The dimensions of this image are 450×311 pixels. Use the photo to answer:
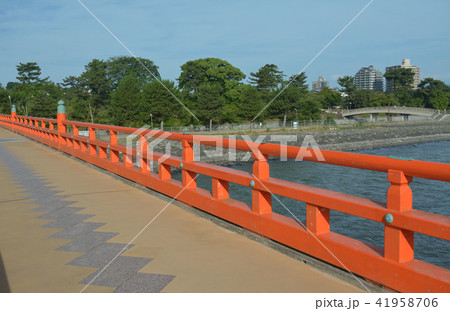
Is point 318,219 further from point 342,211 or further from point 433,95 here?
point 433,95

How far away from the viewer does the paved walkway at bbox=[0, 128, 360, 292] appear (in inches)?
142

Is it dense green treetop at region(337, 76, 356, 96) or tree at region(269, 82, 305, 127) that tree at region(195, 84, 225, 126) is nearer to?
tree at region(269, 82, 305, 127)

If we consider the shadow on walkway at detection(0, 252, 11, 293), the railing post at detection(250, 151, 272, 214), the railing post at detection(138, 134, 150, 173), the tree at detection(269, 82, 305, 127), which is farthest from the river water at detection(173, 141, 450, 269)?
the tree at detection(269, 82, 305, 127)

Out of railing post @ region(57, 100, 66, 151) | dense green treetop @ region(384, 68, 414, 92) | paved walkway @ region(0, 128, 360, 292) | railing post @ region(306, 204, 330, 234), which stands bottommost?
paved walkway @ region(0, 128, 360, 292)

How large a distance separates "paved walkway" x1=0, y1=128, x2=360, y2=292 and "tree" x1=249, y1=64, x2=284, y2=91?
93611 mm

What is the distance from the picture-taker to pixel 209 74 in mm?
92312

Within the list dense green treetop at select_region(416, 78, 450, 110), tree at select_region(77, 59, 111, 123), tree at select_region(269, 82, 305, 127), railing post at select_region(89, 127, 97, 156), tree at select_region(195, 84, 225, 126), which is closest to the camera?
railing post at select_region(89, 127, 97, 156)

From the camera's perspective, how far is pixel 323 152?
157 inches

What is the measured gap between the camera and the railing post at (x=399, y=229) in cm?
316

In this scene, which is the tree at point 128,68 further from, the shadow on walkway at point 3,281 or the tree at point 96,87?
the shadow on walkway at point 3,281

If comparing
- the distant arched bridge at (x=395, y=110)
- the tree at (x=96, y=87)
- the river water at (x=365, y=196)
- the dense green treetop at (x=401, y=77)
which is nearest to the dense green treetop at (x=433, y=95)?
the dense green treetop at (x=401, y=77)

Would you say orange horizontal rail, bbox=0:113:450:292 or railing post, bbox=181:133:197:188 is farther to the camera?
railing post, bbox=181:133:197:188

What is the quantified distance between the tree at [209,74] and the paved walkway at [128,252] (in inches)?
3385

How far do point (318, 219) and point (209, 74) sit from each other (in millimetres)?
90167
